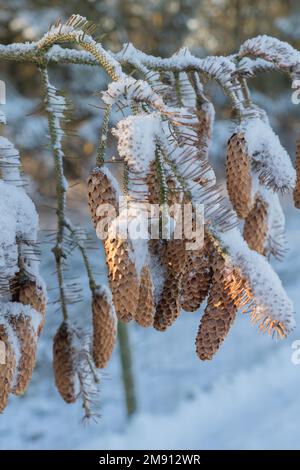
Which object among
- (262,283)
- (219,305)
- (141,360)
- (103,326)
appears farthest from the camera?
(141,360)

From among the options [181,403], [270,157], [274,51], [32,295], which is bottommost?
[181,403]

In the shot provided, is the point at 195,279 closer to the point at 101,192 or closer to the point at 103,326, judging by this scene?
the point at 101,192

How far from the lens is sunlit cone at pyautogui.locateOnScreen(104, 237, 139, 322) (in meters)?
0.83

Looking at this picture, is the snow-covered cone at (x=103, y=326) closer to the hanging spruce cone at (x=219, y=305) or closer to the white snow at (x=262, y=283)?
the hanging spruce cone at (x=219, y=305)

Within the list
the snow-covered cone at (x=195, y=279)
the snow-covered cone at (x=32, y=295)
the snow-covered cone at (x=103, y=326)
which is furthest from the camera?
the snow-covered cone at (x=103, y=326)

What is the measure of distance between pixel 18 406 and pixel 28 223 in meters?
5.47

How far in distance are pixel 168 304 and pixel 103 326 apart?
38cm

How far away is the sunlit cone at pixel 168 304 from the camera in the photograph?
0.93m

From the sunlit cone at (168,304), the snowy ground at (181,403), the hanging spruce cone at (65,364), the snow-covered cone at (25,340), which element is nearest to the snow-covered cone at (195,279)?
the sunlit cone at (168,304)

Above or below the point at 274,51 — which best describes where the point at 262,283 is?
below

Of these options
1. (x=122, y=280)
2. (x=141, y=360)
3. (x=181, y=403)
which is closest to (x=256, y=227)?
(x=122, y=280)

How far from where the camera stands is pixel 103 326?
1.28m

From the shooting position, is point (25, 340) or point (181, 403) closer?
point (25, 340)

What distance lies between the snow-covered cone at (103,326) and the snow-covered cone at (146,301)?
1.27ft
